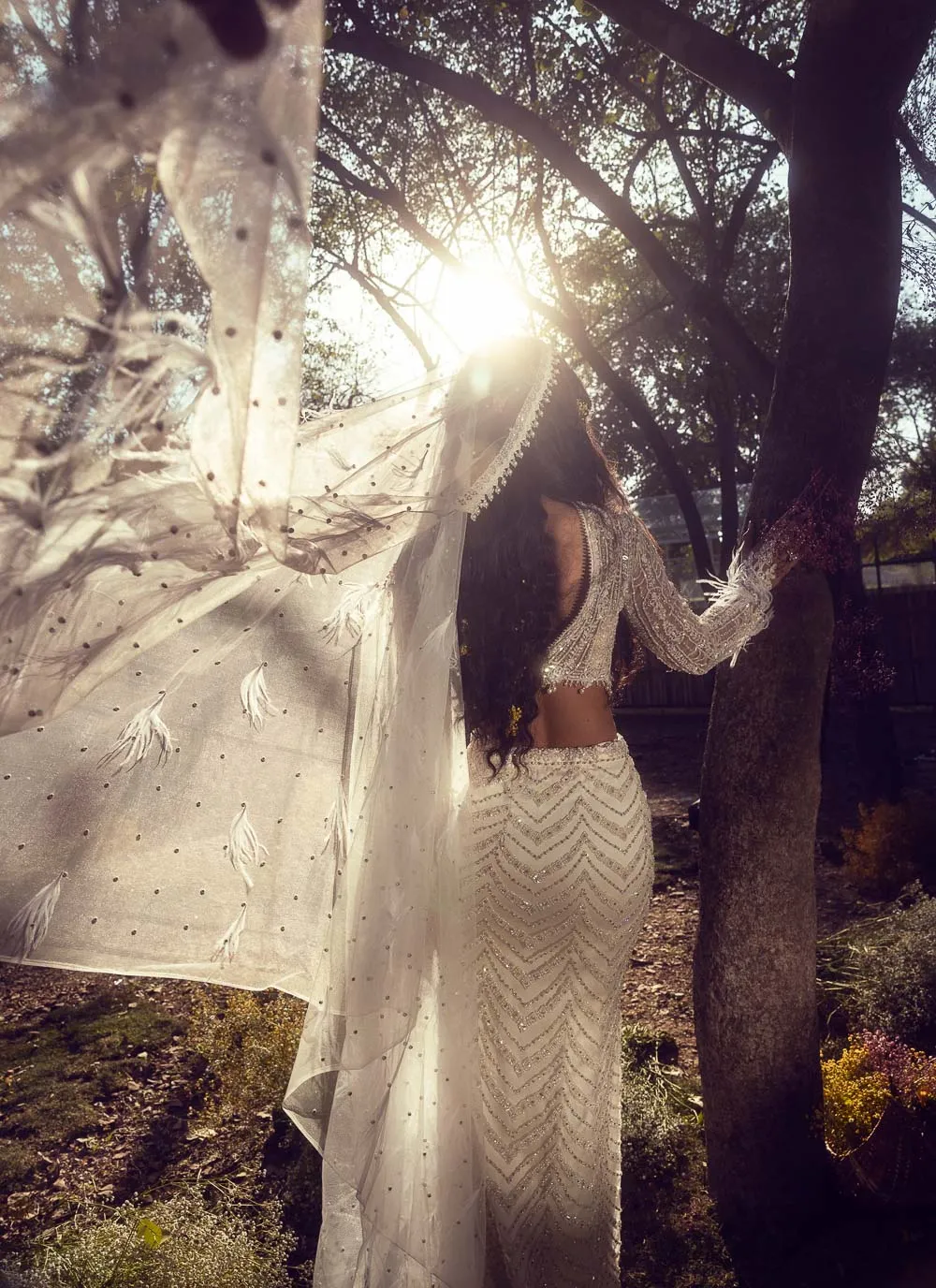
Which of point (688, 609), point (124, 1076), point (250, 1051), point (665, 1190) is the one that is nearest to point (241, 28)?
point (688, 609)

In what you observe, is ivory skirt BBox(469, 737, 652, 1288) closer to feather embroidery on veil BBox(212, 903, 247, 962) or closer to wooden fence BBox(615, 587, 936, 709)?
feather embroidery on veil BBox(212, 903, 247, 962)

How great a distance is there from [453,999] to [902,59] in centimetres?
315

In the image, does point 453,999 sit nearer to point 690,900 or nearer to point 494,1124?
point 494,1124

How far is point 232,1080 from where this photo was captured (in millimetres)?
3895

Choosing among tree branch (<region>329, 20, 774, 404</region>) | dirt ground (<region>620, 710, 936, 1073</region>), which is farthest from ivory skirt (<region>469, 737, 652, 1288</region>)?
tree branch (<region>329, 20, 774, 404</region>)

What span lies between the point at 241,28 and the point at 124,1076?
4.48 metres

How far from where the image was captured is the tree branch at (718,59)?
3289 mm

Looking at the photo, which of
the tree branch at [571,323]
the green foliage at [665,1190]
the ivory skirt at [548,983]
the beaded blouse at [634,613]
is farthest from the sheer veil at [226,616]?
the tree branch at [571,323]

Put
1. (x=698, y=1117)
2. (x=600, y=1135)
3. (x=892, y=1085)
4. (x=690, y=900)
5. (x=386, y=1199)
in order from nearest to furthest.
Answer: (x=386, y=1199) < (x=600, y=1135) < (x=892, y=1085) < (x=698, y=1117) < (x=690, y=900)

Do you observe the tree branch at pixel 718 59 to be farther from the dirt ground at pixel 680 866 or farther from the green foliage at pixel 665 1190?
the green foliage at pixel 665 1190

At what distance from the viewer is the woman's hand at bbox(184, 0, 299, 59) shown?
136 centimetres

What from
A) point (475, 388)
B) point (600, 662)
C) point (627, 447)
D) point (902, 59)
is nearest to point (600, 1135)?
point (600, 662)

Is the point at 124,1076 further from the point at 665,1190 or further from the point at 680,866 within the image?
the point at 680,866

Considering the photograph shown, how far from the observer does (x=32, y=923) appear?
195cm
